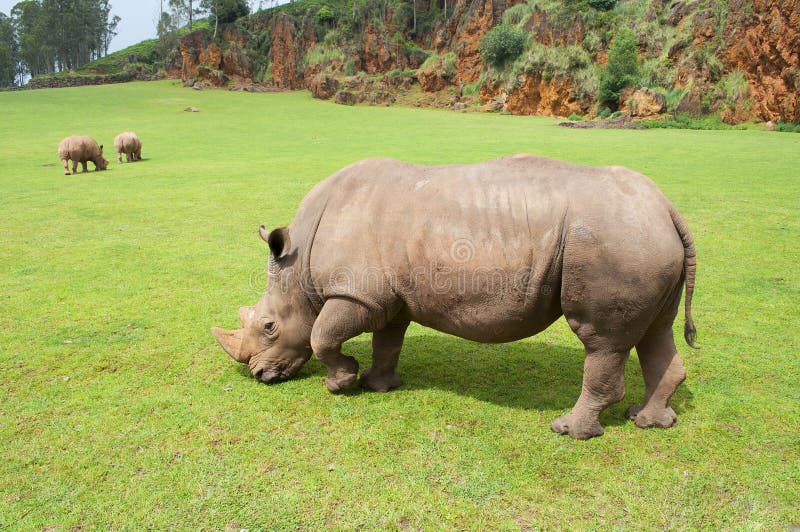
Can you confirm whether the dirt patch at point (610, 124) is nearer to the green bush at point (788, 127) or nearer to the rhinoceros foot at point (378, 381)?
the green bush at point (788, 127)

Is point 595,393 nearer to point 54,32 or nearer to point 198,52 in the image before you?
point 198,52

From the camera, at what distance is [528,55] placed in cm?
4381

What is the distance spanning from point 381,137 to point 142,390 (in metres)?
21.4

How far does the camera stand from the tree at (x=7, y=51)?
7200cm

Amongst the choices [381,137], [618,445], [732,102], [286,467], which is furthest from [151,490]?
[732,102]

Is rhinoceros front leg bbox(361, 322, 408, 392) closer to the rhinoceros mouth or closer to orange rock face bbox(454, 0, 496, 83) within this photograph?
the rhinoceros mouth

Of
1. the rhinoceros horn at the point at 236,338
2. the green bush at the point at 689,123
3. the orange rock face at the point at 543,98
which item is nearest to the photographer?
the rhinoceros horn at the point at 236,338

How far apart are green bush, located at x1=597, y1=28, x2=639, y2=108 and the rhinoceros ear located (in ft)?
123

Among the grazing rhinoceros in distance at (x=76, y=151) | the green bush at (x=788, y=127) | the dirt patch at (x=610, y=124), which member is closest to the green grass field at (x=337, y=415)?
the grazing rhinoceros in distance at (x=76, y=151)

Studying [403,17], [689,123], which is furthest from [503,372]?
[403,17]

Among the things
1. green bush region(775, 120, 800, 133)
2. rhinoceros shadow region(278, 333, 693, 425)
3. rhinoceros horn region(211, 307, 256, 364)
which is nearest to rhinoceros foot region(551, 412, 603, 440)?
rhinoceros shadow region(278, 333, 693, 425)

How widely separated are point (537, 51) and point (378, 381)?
43.9 metres

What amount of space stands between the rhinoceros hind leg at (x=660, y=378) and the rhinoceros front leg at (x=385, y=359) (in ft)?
6.93

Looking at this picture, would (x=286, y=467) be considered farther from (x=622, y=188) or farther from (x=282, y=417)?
(x=622, y=188)
